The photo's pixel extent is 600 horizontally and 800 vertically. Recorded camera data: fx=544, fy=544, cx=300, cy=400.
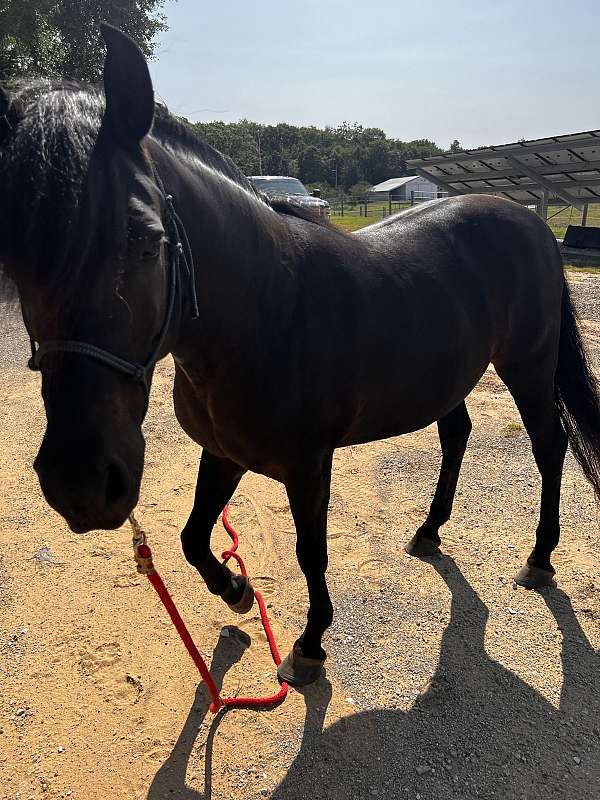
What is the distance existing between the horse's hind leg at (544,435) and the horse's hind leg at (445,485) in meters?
0.36

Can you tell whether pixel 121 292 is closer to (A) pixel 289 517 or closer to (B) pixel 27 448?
(A) pixel 289 517

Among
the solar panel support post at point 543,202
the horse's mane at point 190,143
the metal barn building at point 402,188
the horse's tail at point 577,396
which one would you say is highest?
the metal barn building at point 402,188

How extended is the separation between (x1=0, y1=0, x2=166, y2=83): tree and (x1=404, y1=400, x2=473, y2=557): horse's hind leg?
16587mm

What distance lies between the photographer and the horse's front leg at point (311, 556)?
2176 mm

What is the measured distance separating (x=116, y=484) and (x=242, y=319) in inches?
31.2

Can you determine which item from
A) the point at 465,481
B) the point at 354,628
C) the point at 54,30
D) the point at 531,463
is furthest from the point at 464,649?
the point at 54,30

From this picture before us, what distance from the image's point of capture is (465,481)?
13.0ft

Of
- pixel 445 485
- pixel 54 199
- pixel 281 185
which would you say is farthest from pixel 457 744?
pixel 281 185

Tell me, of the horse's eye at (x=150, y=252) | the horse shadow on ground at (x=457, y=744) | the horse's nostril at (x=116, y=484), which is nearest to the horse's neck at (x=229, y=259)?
the horse's eye at (x=150, y=252)

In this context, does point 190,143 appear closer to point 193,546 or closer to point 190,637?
point 193,546

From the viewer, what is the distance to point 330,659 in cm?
252

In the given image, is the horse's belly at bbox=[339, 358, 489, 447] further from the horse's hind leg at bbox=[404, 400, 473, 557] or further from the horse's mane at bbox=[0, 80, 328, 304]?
the horse's mane at bbox=[0, 80, 328, 304]

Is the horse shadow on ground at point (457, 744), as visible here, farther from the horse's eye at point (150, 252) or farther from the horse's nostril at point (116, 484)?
the horse's eye at point (150, 252)

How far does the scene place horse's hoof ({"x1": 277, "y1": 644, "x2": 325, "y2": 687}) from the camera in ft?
7.70
